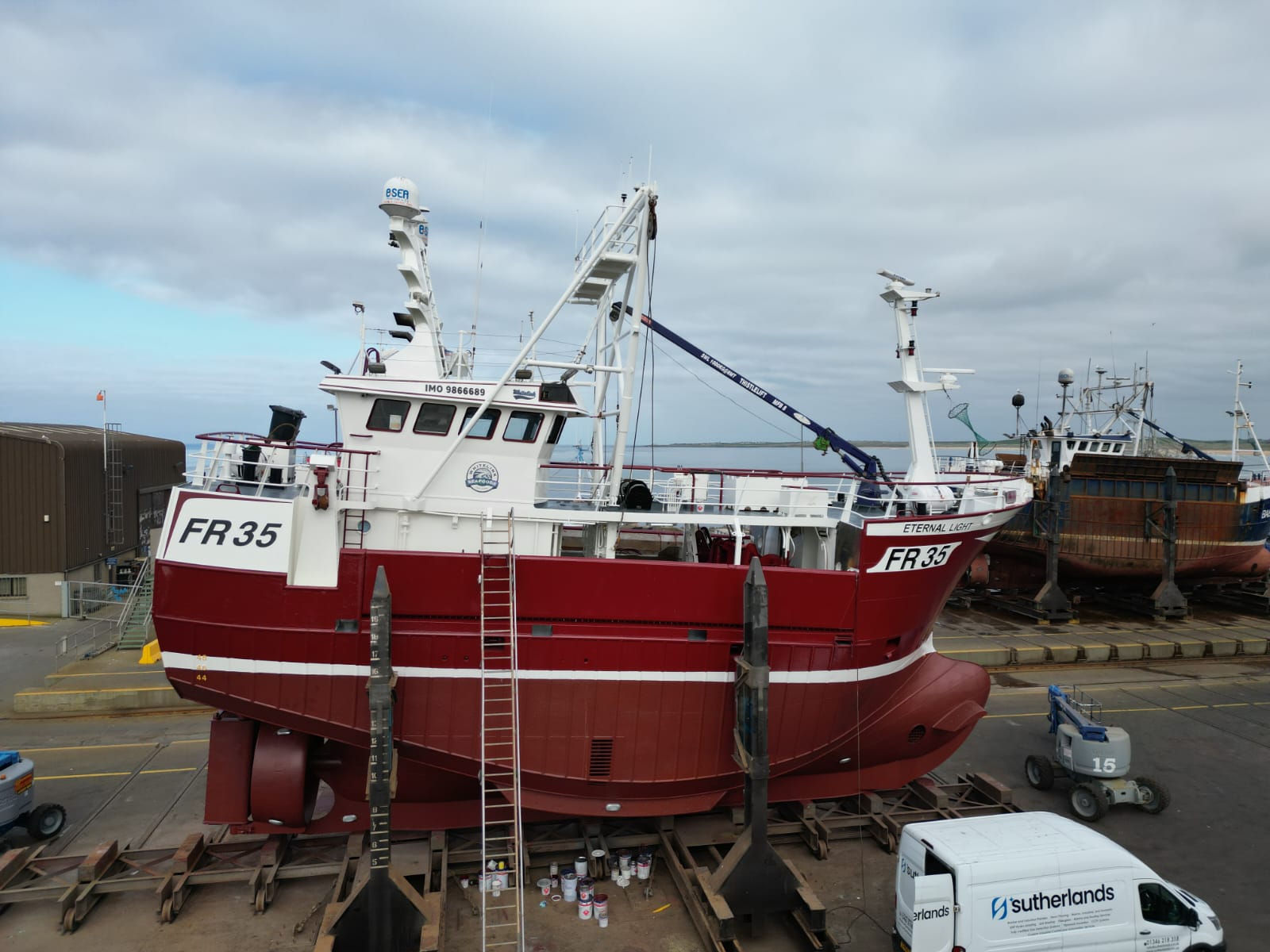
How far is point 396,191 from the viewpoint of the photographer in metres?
10.1

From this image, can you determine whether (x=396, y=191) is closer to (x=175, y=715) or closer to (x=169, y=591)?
(x=169, y=591)

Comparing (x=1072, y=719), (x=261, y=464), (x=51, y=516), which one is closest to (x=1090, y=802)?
(x=1072, y=719)

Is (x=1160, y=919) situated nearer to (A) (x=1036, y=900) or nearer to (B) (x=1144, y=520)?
(A) (x=1036, y=900)

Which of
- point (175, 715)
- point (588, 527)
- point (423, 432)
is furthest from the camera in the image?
point (175, 715)

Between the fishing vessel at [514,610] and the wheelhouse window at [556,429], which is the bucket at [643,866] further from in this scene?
the wheelhouse window at [556,429]

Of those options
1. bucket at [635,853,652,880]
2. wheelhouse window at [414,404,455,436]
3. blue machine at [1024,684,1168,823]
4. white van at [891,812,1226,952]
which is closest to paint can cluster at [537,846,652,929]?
bucket at [635,853,652,880]

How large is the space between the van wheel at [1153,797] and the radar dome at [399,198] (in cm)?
1389

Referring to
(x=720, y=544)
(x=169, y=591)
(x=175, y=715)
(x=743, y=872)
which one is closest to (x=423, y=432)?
(x=169, y=591)

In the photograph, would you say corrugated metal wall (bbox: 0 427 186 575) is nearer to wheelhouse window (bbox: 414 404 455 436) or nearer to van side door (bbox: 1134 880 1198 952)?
wheelhouse window (bbox: 414 404 455 436)

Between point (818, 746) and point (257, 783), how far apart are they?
7284 millimetres

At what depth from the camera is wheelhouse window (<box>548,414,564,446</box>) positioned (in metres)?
9.75

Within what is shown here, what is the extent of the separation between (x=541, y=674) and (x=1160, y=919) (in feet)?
22.9

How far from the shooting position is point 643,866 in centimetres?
892

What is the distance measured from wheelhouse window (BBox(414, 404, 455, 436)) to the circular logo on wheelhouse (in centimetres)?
63
